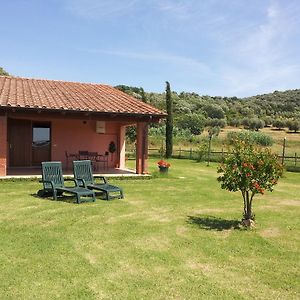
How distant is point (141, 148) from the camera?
1677 centimetres

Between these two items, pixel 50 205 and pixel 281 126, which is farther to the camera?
pixel 281 126

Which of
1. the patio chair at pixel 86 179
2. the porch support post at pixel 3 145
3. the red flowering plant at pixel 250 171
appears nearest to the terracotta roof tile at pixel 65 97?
the porch support post at pixel 3 145

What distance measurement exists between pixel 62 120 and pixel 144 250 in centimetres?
1238

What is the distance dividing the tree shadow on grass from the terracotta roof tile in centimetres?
768

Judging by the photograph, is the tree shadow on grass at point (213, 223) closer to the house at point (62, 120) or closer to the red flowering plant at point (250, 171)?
the red flowering plant at point (250, 171)

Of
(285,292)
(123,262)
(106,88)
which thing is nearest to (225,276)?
(285,292)

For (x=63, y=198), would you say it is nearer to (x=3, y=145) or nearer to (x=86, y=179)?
(x=86, y=179)

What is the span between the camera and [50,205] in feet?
32.5

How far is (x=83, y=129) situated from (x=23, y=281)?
1379 cm

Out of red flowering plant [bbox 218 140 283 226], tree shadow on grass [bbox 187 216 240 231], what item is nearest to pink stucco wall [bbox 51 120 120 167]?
tree shadow on grass [bbox 187 216 240 231]

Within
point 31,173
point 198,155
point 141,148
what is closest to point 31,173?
point 31,173

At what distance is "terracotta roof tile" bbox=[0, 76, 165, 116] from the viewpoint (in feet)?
49.5

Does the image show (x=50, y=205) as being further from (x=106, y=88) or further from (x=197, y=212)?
(x=106, y=88)

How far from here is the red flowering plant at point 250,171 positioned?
826 centimetres
